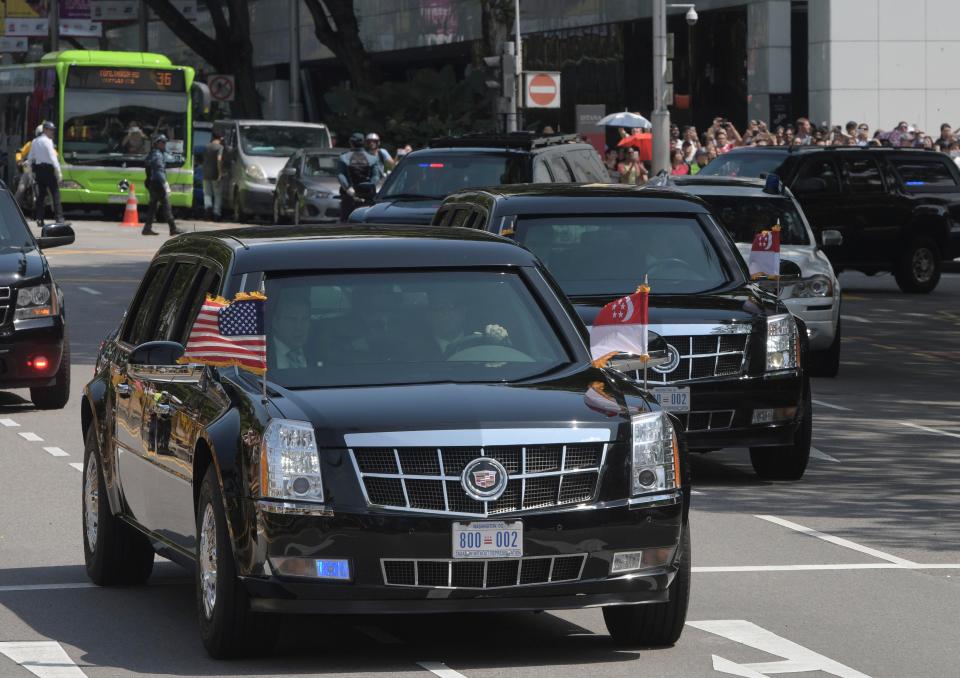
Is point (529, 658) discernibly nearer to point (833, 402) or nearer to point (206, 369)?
point (206, 369)

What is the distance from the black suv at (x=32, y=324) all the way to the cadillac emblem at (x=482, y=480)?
9.50m

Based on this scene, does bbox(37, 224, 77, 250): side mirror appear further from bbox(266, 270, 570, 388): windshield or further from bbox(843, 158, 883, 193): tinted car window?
bbox(843, 158, 883, 193): tinted car window

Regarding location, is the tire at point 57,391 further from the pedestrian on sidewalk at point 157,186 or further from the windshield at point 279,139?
the windshield at point 279,139

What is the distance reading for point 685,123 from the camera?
49969mm

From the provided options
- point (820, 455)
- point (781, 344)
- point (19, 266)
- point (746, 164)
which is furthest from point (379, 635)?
point (746, 164)

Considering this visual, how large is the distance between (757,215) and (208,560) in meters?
13.4

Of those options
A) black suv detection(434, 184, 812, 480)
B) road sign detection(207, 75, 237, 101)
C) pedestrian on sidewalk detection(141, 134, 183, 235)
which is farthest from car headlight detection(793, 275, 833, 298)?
road sign detection(207, 75, 237, 101)

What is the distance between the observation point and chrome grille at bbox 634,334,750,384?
12797 mm

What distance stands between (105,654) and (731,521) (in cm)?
440

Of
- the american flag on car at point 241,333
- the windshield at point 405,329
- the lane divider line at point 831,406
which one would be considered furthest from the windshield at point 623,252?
the american flag on car at point 241,333

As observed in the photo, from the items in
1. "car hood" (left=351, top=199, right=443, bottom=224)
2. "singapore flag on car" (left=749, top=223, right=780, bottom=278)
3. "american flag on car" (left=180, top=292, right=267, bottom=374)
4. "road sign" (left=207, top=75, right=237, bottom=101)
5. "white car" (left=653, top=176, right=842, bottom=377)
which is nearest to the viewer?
"american flag on car" (left=180, top=292, right=267, bottom=374)

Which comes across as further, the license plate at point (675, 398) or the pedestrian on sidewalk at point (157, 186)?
the pedestrian on sidewalk at point (157, 186)

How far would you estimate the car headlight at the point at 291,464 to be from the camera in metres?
7.46

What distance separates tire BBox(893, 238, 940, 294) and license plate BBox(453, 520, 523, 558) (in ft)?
75.8
